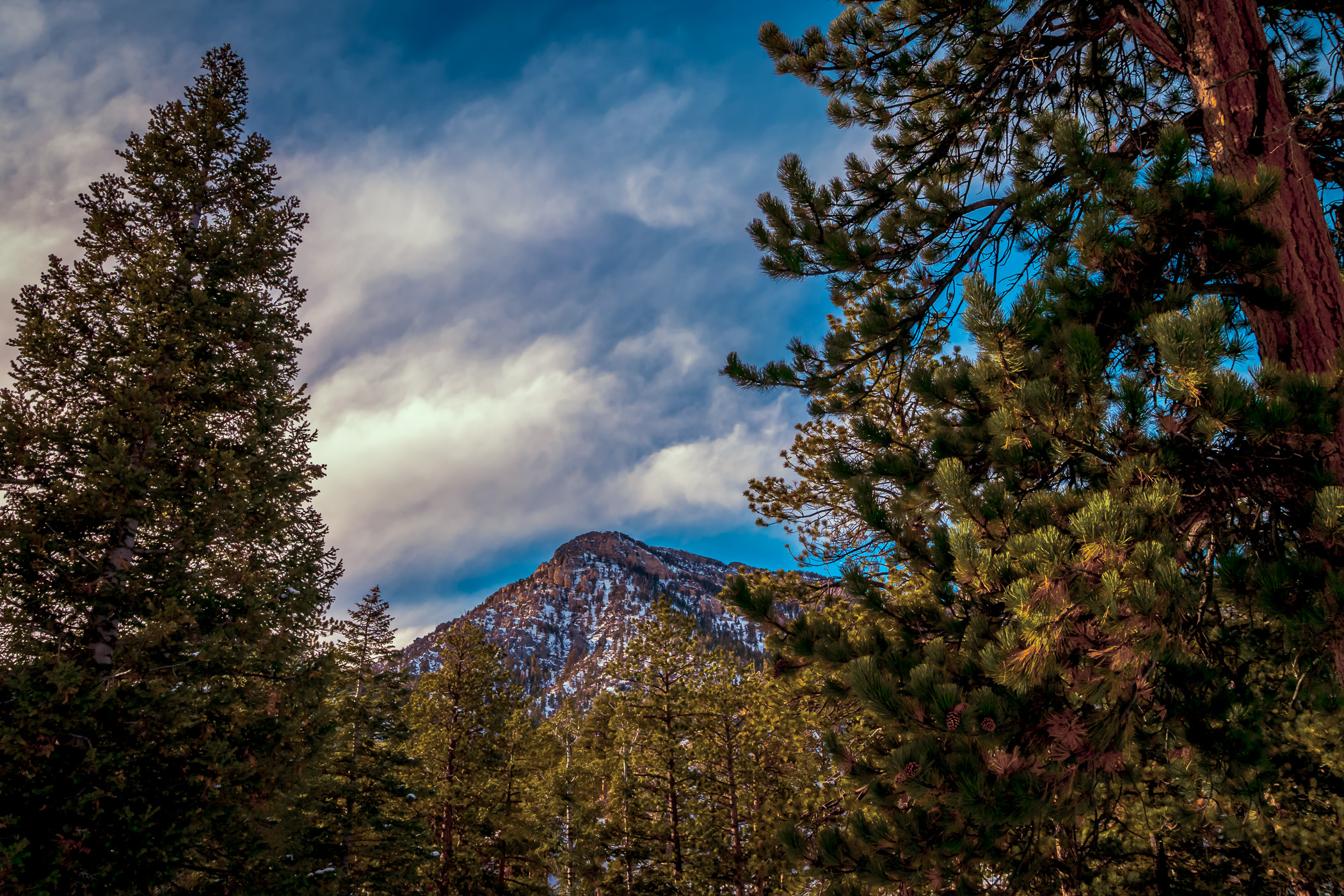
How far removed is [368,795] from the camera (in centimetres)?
1531

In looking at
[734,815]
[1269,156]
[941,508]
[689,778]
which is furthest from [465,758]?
[1269,156]

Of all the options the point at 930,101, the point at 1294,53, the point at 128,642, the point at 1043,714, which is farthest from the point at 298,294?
the point at 1294,53

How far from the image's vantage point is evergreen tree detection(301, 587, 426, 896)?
48.6 ft

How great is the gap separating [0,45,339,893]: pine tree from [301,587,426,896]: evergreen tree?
20.3 ft

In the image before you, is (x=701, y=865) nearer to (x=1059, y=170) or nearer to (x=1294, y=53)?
(x=1059, y=170)

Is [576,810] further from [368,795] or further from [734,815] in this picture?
[734,815]

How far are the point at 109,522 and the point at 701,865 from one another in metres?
14.2

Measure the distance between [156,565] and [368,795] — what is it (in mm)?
10600

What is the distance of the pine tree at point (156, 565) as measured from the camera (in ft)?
21.7

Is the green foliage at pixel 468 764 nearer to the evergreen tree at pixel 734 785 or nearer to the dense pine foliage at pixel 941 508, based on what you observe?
the evergreen tree at pixel 734 785

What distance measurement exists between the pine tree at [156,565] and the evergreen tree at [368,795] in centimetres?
619

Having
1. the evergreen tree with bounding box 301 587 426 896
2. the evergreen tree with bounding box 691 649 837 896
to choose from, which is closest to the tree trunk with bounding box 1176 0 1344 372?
the evergreen tree with bounding box 691 649 837 896

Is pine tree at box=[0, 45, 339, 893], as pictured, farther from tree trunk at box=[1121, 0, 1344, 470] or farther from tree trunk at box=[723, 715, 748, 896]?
tree trunk at box=[1121, 0, 1344, 470]

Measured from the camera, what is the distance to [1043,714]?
263 centimetres
